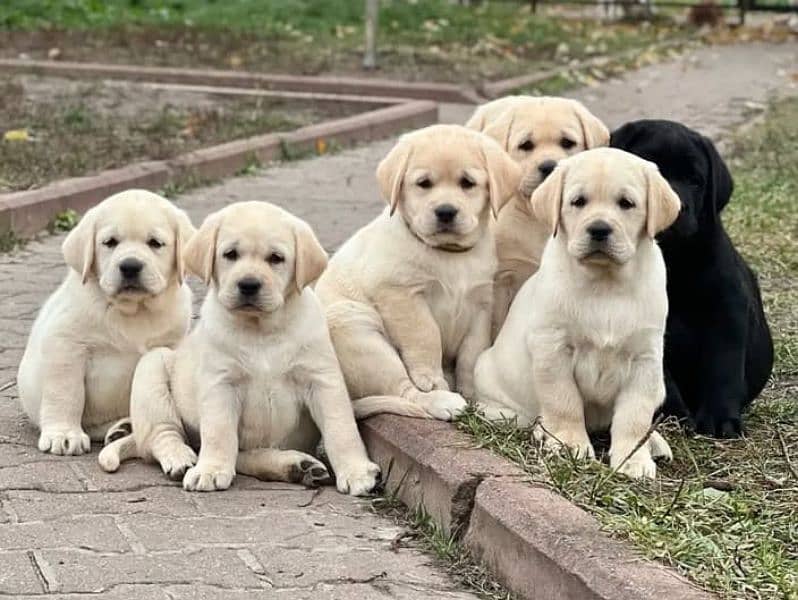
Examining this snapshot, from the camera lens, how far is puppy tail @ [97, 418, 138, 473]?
5547 millimetres

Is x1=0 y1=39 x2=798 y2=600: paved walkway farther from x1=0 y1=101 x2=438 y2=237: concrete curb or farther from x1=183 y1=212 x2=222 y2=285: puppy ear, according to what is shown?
x1=0 y1=101 x2=438 y2=237: concrete curb

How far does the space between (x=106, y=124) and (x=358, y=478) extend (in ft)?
26.8

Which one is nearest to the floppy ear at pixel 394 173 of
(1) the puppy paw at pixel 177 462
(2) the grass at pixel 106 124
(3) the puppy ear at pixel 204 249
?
(3) the puppy ear at pixel 204 249

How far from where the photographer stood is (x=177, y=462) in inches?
215

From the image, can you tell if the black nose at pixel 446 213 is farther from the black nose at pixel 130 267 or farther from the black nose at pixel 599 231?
the black nose at pixel 130 267

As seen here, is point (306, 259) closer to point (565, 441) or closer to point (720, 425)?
point (565, 441)

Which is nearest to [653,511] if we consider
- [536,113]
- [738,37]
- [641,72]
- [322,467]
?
[322,467]

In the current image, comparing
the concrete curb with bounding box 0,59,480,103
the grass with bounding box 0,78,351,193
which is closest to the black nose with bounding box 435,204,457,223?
the grass with bounding box 0,78,351,193

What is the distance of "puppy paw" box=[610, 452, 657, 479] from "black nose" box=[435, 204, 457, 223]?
1.01 meters

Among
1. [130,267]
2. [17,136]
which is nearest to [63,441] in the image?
[130,267]

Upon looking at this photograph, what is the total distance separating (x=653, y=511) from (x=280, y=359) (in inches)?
55.4

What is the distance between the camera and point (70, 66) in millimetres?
16453

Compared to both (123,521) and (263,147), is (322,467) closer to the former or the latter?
(123,521)

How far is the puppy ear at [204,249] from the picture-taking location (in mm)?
5406
